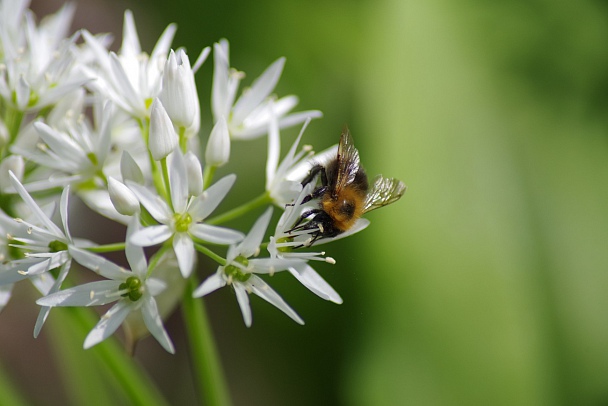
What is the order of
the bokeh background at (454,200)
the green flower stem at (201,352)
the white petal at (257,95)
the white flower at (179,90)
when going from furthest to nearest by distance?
the bokeh background at (454,200)
the white petal at (257,95)
the green flower stem at (201,352)
the white flower at (179,90)

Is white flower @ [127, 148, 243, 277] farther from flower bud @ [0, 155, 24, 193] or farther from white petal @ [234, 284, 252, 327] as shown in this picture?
flower bud @ [0, 155, 24, 193]

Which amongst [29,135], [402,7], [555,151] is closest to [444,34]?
[402,7]

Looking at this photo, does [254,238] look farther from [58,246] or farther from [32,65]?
[32,65]

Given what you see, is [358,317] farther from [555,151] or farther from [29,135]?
[29,135]

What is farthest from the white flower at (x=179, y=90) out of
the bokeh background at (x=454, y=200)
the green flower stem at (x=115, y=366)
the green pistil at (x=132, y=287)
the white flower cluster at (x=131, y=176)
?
the bokeh background at (x=454, y=200)

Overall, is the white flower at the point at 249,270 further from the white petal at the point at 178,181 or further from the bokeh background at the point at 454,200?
the bokeh background at the point at 454,200

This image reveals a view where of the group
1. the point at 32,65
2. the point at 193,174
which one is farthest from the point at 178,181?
the point at 32,65
